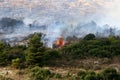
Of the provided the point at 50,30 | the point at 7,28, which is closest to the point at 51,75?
the point at 50,30

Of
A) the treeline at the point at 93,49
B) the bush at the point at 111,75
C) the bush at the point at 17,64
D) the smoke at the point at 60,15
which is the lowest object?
the bush at the point at 111,75

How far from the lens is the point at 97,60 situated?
3186cm

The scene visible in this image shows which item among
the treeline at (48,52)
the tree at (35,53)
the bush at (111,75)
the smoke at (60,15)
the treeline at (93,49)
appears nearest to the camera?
the bush at (111,75)

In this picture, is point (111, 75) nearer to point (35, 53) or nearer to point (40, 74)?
point (40, 74)

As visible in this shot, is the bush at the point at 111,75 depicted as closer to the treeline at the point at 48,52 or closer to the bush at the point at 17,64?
the treeline at the point at 48,52

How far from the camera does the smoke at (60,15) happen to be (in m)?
54.0

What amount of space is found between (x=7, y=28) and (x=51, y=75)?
31179 mm

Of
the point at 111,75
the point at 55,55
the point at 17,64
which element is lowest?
the point at 111,75

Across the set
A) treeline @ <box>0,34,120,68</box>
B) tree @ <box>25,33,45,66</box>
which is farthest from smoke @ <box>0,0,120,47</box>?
tree @ <box>25,33,45,66</box>

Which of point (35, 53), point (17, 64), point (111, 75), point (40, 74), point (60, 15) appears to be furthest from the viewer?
point (60, 15)

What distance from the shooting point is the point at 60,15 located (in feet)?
221

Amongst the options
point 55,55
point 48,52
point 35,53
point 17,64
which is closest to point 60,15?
point 55,55

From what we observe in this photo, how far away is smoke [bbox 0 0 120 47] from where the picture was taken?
54.0m

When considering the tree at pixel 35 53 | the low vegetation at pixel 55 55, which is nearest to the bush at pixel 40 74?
the low vegetation at pixel 55 55
